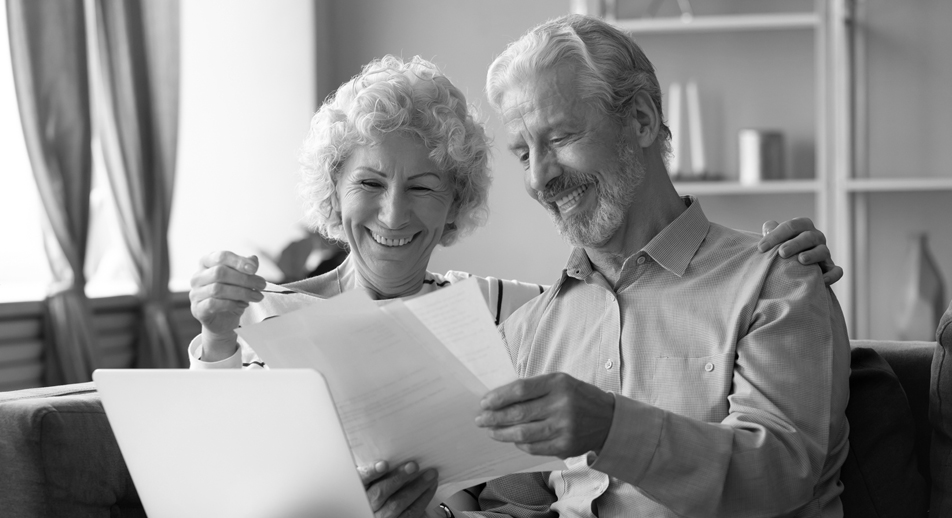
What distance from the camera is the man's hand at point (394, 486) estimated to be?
129cm

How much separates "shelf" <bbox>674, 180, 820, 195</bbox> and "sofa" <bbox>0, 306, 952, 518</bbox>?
7.75ft

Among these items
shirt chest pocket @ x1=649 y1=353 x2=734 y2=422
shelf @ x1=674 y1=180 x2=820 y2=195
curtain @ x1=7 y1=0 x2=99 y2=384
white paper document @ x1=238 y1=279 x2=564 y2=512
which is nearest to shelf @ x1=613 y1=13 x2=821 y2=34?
shelf @ x1=674 y1=180 x2=820 y2=195

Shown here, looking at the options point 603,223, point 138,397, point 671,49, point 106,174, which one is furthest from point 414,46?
point 138,397

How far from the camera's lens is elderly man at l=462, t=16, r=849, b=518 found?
125 centimetres

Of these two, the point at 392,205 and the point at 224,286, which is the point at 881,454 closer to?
the point at 392,205

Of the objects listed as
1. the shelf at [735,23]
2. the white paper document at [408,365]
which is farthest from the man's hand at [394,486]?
the shelf at [735,23]

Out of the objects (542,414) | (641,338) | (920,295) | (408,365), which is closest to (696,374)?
(641,338)

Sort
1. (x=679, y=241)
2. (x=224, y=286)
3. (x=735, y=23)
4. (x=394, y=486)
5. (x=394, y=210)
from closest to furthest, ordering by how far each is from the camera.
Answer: (x=394, y=486) → (x=224, y=286) → (x=679, y=241) → (x=394, y=210) → (x=735, y=23)

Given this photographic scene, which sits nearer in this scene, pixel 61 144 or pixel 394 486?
pixel 394 486

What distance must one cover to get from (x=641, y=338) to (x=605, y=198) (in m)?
0.25

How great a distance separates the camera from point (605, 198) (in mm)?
1678

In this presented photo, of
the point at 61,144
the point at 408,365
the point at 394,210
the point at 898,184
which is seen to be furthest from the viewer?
the point at 898,184

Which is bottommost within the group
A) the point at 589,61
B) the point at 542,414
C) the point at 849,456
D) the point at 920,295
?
the point at 920,295

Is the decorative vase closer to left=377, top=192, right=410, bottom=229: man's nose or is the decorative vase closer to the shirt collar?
the shirt collar
